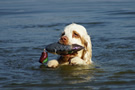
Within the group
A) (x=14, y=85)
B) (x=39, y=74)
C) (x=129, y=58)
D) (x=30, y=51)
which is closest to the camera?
(x=14, y=85)

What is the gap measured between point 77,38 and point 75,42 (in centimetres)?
11

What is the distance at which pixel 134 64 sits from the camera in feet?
27.3

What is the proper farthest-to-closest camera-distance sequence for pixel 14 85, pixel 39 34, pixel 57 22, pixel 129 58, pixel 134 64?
pixel 57 22
pixel 39 34
pixel 129 58
pixel 134 64
pixel 14 85

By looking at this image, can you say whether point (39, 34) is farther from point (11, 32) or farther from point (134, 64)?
point (134, 64)

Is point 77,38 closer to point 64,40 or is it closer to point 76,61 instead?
point 64,40

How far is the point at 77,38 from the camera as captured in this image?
7957 millimetres

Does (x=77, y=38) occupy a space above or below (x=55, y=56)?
above

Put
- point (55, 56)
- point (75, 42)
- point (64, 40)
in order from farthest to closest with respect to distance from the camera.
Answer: point (55, 56) → point (75, 42) → point (64, 40)

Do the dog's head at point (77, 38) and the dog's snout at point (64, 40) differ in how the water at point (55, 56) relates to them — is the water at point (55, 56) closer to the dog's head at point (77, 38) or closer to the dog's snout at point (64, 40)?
the dog's head at point (77, 38)

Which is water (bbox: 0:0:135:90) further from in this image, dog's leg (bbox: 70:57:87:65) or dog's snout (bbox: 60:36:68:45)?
dog's snout (bbox: 60:36:68:45)

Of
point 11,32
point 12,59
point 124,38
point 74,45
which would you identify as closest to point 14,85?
point 74,45

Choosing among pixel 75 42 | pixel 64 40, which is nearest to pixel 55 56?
pixel 75 42

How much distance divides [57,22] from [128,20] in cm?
330

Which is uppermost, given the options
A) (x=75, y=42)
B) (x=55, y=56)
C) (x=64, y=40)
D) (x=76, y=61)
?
(x=64, y=40)
